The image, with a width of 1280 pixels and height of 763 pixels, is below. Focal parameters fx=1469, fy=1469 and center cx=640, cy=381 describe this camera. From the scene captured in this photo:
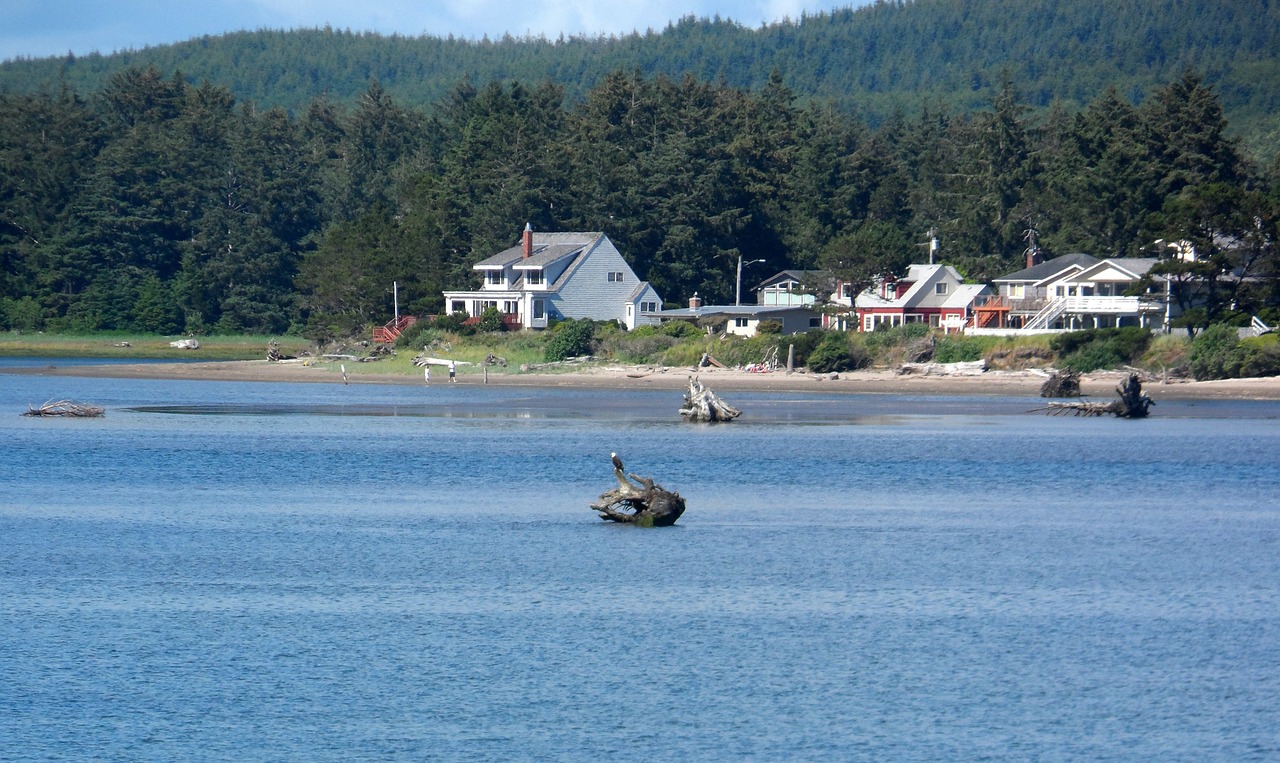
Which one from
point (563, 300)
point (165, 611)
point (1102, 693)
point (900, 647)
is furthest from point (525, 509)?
point (563, 300)

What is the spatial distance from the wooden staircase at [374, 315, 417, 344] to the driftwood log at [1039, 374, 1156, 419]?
140 feet

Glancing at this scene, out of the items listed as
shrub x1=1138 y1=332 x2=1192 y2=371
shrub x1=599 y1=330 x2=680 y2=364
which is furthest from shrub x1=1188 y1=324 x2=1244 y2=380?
shrub x1=599 y1=330 x2=680 y2=364

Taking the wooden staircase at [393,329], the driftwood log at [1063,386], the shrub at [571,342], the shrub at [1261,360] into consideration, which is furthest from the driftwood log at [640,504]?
the wooden staircase at [393,329]

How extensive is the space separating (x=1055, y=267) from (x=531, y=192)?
3298 centimetres

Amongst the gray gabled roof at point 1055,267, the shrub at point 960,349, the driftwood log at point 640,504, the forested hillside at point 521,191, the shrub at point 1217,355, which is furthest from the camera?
the forested hillside at point 521,191

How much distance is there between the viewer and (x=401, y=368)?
3127 inches

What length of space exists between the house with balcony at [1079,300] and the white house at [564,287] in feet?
67.7

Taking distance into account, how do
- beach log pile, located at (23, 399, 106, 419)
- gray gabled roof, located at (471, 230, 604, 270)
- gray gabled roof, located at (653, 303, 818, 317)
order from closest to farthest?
beach log pile, located at (23, 399, 106, 419), gray gabled roof, located at (653, 303, 818, 317), gray gabled roof, located at (471, 230, 604, 270)

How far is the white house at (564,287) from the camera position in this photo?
280 ft

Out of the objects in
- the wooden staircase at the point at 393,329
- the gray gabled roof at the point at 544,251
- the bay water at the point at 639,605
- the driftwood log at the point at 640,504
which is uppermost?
the gray gabled roof at the point at 544,251

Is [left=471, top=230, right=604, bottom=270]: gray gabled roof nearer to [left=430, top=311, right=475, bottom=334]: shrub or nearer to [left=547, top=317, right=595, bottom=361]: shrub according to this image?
[left=430, top=311, right=475, bottom=334]: shrub

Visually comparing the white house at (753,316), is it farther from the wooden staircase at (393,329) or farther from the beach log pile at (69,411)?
the beach log pile at (69,411)

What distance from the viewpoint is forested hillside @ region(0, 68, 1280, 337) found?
87.6m

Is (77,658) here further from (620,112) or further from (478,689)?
(620,112)
